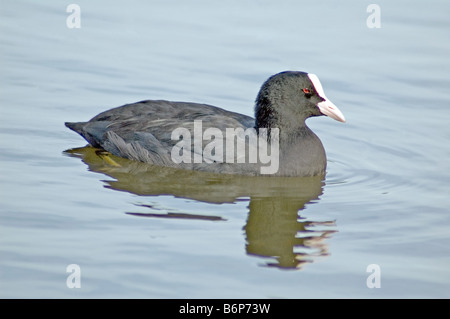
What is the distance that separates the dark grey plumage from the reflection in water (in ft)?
0.32

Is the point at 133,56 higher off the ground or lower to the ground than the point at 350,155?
higher

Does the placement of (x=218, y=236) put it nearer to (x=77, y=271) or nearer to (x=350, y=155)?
(x=77, y=271)

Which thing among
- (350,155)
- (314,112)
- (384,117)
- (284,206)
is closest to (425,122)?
(384,117)

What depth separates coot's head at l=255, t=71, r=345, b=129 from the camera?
26.4 ft

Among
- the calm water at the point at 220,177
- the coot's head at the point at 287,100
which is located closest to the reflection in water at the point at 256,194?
the calm water at the point at 220,177

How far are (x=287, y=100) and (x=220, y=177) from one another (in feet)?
3.18

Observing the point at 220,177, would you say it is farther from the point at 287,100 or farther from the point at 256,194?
the point at 287,100

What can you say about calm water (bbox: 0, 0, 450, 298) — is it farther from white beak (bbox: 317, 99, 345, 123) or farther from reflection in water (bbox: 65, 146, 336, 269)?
white beak (bbox: 317, 99, 345, 123)

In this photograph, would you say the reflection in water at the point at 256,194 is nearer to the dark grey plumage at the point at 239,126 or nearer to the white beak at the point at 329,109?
the dark grey plumage at the point at 239,126

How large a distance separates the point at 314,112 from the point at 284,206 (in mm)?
1296

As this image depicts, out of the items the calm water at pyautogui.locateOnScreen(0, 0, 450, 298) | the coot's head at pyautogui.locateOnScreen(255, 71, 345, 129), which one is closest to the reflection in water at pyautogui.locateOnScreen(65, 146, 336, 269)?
the calm water at pyautogui.locateOnScreen(0, 0, 450, 298)

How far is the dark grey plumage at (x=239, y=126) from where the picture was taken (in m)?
7.96
